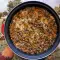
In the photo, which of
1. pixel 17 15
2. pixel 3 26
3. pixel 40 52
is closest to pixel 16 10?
pixel 17 15

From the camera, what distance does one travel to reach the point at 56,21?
959mm

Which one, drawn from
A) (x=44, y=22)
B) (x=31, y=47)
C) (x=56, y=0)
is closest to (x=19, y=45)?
(x=31, y=47)

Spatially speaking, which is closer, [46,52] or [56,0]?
[46,52]

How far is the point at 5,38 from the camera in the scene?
95cm

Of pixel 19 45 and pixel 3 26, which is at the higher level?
pixel 3 26

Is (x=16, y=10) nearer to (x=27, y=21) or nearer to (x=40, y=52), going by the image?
(x=27, y=21)

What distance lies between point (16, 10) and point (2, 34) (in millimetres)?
179

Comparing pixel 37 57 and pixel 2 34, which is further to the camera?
pixel 2 34

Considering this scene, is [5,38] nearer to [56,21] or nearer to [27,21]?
[27,21]

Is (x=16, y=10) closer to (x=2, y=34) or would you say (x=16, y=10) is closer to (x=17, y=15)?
(x=17, y=15)

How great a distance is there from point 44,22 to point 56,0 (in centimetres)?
17

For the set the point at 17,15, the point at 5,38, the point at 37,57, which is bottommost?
the point at 37,57

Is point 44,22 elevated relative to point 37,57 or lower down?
elevated

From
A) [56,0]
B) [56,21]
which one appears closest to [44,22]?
[56,21]
